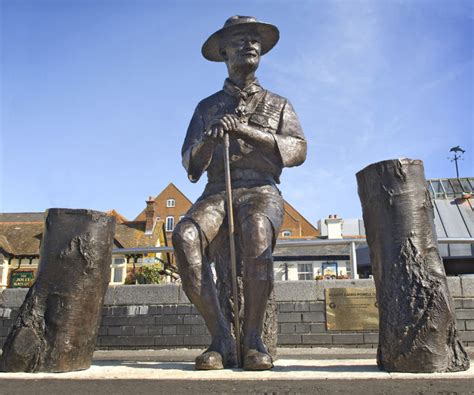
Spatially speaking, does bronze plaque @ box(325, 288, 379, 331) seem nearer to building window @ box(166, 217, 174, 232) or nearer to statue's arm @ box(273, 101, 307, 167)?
statue's arm @ box(273, 101, 307, 167)

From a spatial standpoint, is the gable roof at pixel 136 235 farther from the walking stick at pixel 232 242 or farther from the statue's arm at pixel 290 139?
the walking stick at pixel 232 242

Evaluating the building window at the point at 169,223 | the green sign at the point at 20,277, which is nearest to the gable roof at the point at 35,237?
the green sign at the point at 20,277

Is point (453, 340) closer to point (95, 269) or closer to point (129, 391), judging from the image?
point (129, 391)

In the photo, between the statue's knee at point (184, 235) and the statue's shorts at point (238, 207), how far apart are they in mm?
69

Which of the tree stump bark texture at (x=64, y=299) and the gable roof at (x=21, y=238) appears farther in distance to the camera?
the gable roof at (x=21, y=238)

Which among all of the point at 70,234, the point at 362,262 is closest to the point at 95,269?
the point at 70,234

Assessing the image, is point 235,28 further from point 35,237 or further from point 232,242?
point 35,237

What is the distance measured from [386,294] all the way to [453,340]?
45 centimetres

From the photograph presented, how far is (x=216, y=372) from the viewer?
2.93m

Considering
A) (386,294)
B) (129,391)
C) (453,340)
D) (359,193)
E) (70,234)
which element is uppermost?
(359,193)

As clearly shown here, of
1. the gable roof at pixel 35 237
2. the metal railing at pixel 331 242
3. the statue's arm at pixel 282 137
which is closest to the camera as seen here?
the statue's arm at pixel 282 137

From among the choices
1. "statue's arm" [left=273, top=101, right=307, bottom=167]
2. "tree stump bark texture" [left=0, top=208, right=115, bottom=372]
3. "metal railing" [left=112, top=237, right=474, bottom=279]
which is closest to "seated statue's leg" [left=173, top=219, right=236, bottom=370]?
"tree stump bark texture" [left=0, top=208, right=115, bottom=372]

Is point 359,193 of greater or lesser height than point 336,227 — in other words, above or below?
below

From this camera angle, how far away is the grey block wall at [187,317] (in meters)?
6.09
